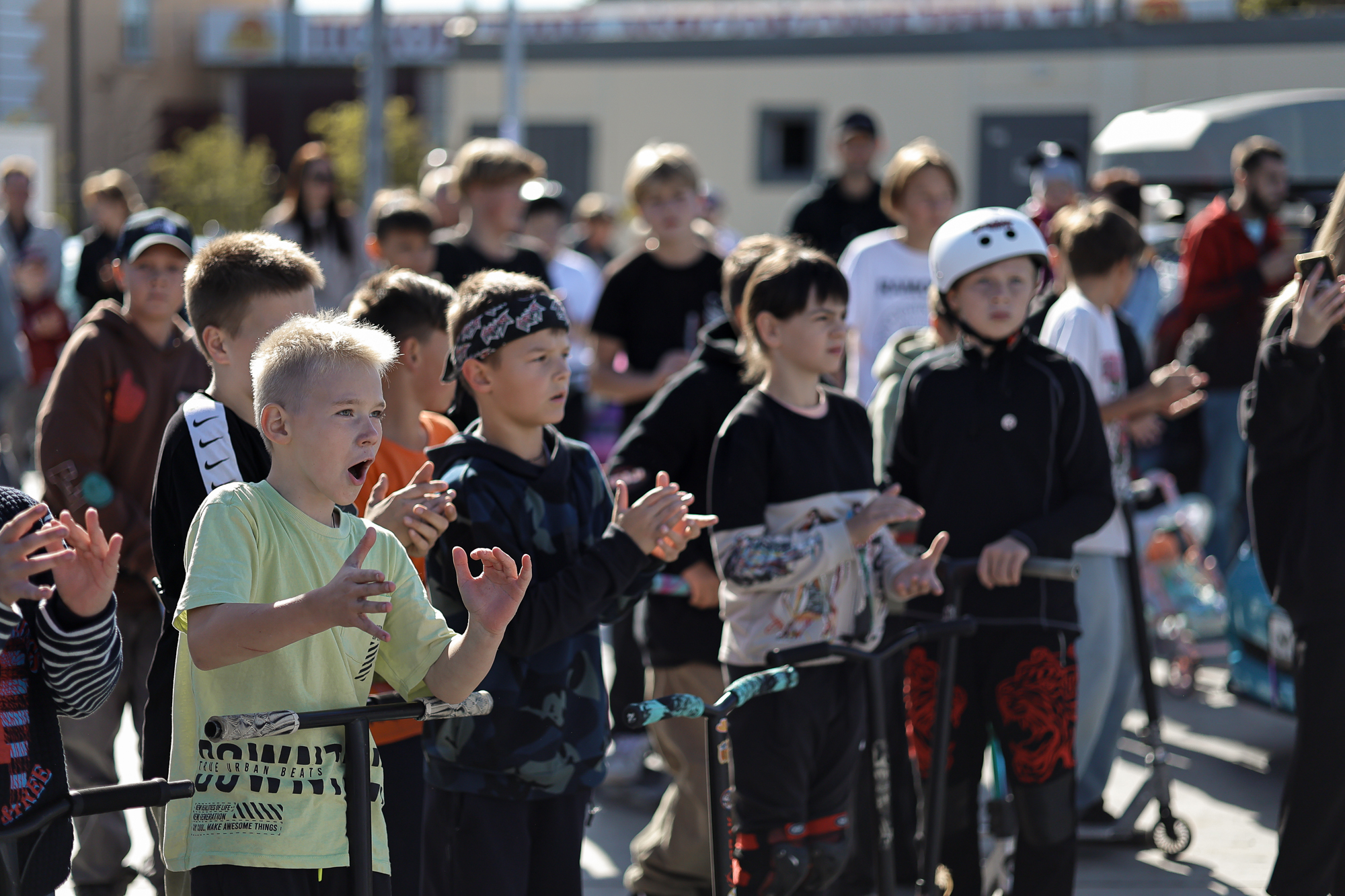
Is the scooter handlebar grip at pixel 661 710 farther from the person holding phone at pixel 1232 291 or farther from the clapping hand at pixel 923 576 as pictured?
the person holding phone at pixel 1232 291

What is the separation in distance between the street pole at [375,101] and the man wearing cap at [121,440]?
1245 cm

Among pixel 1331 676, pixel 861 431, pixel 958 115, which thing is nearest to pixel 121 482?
pixel 861 431

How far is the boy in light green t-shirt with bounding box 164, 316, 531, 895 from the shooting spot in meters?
2.55

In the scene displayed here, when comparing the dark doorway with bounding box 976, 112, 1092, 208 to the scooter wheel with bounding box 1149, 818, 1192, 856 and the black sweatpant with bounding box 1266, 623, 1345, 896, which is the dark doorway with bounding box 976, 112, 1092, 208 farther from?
the black sweatpant with bounding box 1266, 623, 1345, 896

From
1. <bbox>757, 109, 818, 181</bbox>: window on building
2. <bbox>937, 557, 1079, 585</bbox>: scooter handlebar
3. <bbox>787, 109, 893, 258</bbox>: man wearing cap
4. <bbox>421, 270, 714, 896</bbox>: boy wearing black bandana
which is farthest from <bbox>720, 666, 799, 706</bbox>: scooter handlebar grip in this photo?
<bbox>757, 109, 818, 181</bbox>: window on building

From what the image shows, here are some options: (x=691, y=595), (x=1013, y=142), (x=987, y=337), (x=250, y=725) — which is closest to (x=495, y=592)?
(x=250, y=725)

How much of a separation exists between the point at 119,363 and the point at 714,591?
1.81 m

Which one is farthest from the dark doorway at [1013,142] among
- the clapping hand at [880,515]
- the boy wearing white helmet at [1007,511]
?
the clapping hand at [880,515]

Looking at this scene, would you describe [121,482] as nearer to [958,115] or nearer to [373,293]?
[373,293]

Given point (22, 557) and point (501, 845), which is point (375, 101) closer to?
point (501, 845)

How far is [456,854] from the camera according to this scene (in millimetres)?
3316

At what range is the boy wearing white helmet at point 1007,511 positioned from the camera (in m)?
3.96

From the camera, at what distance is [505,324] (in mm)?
3449

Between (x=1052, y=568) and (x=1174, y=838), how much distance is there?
5.69ft
